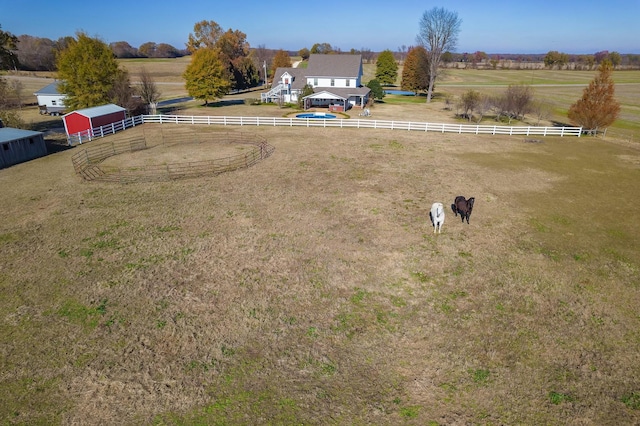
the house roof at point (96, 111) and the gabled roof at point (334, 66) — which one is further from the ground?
the gabled roof at point (334, 66)

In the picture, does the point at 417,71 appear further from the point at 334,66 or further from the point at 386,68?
the point at 334,66

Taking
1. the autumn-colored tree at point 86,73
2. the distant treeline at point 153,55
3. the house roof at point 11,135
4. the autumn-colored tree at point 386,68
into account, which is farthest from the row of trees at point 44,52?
the autumn-colored tree at point 386,68

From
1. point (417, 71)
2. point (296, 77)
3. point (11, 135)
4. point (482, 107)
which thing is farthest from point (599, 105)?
point (11, 135)

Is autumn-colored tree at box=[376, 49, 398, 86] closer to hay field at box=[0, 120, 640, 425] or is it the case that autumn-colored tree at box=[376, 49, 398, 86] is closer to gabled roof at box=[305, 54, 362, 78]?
gabled roof at box=[305, 54, 362, 78]

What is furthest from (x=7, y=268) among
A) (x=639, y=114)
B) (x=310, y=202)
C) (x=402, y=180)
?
(x=639, y=114)

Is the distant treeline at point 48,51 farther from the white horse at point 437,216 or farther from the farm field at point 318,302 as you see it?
the white horse at point 437,216

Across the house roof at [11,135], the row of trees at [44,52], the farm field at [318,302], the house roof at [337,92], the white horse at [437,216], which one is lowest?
the farm field at [318,302]
